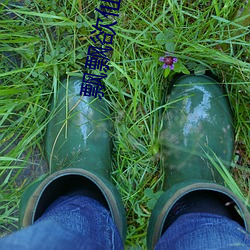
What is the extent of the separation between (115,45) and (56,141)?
1.22ft

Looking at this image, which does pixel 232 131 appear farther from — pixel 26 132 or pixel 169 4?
pixel 26 132

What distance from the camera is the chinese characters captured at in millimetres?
1380

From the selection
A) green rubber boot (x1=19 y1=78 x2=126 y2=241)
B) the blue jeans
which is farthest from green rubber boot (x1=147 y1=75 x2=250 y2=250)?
the blue jeans

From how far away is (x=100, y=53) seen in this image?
1387mm

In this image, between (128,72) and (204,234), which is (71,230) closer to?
(204,234)

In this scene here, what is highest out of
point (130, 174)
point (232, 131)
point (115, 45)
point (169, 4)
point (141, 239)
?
point (169, 4)

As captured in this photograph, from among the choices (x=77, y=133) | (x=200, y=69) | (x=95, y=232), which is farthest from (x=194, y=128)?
(x=95, y=232)

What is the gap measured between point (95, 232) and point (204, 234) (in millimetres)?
247

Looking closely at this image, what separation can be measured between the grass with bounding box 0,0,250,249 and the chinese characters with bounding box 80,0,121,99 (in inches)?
0.8

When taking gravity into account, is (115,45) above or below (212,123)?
above

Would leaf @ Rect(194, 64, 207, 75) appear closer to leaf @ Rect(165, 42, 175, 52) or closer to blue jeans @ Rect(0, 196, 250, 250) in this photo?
leaf @ Rect(165, 42, 175, 52)

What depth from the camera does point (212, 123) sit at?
138 cm

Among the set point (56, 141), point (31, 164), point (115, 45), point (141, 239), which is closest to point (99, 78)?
point (115, 45)

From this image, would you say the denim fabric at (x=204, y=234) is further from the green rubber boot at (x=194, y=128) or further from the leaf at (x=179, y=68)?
the leaf at (x=179, y=68)
